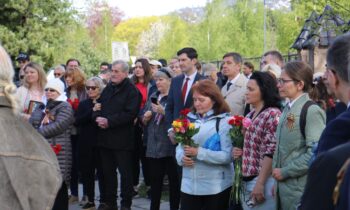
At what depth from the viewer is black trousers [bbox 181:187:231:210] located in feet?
20.1

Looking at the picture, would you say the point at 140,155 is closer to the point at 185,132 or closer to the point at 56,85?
the point at 56,85

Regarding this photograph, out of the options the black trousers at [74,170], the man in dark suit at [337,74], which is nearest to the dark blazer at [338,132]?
the man in dark suit at [337,74]

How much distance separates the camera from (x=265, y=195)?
5.70 meters

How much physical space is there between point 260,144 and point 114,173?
3717 millimetres

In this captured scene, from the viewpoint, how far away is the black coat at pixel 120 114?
8781 mm

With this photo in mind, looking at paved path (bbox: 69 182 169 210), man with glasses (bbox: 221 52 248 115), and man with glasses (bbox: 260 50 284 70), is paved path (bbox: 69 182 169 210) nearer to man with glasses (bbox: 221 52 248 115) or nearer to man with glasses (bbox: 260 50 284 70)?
man with glasses (bbox: 221 52 248 115)

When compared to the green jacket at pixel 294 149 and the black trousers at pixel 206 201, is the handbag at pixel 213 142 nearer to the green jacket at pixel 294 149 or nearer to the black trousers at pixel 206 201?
the black trousers at pixel 206 201

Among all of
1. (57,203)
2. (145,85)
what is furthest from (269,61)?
(57,203)

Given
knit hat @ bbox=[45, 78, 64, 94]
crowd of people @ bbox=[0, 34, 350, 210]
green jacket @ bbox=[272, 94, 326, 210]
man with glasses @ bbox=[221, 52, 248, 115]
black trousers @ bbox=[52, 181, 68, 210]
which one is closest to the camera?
crowd of people @ bbox=[0, 34, 350, 210]

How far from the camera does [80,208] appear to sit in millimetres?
9633

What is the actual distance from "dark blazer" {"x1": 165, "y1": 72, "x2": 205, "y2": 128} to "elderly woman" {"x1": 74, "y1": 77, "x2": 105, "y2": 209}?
139cm

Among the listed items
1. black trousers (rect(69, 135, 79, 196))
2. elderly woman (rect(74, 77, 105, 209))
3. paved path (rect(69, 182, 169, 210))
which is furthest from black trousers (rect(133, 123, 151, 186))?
black trousers (rect(69, 135, 79, 196))

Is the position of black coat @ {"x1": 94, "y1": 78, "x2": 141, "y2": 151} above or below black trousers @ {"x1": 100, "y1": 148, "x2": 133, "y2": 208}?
above

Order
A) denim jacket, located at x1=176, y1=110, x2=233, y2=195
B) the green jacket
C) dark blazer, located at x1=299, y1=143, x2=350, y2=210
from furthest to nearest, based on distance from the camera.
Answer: denim jacket, located at x1=176, y1=110, x2=233, y2=195 < the green jacket < dark blazer, located at x1=299, y1=143, x2=350, y2=210
